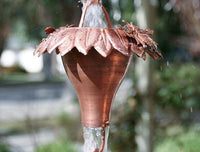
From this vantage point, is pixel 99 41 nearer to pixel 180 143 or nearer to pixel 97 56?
pixel 97 56

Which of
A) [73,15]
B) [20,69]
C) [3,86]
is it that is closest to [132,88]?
[73,15]

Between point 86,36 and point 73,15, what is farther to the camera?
point 73,15

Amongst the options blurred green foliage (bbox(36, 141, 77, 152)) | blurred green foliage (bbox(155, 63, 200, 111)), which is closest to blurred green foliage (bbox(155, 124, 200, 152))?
blurred green foliage (bbox(155, 63, 200, 111))

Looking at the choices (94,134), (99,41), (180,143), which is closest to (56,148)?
(180,143)

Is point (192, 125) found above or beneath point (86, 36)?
beneath

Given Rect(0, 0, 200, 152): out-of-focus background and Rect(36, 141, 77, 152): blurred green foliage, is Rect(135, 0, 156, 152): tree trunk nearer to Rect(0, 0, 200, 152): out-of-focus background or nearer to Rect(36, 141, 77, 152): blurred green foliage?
Rect(0, 0, 200, 152): out-of-focus background

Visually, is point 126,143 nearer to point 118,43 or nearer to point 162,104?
point 162,104

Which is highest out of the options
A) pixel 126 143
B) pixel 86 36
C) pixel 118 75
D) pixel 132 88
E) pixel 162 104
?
pixel 86 36

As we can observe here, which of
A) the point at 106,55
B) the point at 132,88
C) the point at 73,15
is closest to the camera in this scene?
the point at 106,55
